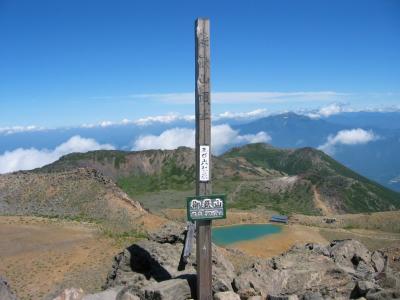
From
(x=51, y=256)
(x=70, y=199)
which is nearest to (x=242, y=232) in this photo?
(x=70, y=199)

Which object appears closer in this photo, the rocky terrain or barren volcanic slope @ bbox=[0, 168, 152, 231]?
the rocky terrain

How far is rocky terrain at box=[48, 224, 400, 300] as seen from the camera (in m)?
12.1

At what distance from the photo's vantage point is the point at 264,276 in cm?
1380

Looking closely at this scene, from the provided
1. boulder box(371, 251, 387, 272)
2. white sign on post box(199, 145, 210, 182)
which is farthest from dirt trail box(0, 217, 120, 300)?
boulder box(371, 251, 387, 272)

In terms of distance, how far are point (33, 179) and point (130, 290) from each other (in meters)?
40.3

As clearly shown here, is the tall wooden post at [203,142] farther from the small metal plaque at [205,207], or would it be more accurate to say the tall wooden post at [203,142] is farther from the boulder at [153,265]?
the boulder at [153,265]

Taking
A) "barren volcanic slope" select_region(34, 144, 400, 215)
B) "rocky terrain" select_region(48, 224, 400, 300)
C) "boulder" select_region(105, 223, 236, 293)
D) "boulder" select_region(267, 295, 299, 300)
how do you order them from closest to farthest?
"boulder" select_region(267, 295, 299, 300) → "rocky terrain" select_region(48, 224, 400, 300) → "boulder" select_region(105, 223, 236, 293) → "barren volcanic slope" select_region(34, 144, 400, 215)

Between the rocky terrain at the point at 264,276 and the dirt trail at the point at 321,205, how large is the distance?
91.9 metres

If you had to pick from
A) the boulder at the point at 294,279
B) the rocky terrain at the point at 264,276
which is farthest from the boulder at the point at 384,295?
the boulder at the point at 294,279

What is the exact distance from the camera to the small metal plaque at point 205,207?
37.3 feet

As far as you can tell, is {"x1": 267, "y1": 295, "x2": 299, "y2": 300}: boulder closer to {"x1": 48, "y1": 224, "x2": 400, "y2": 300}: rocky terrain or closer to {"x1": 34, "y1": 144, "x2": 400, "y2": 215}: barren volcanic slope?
{"x1": 48, "y1": 224, "x2": 400, "y2": 300}: rocky terrain

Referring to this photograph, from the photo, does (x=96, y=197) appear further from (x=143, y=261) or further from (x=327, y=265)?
(x=327, y=265)

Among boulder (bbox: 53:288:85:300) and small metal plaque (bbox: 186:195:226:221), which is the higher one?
small metal plaque (bbox: 186:195:226:221)

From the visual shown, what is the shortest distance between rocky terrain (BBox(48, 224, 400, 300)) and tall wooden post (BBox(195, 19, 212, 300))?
79 cm
